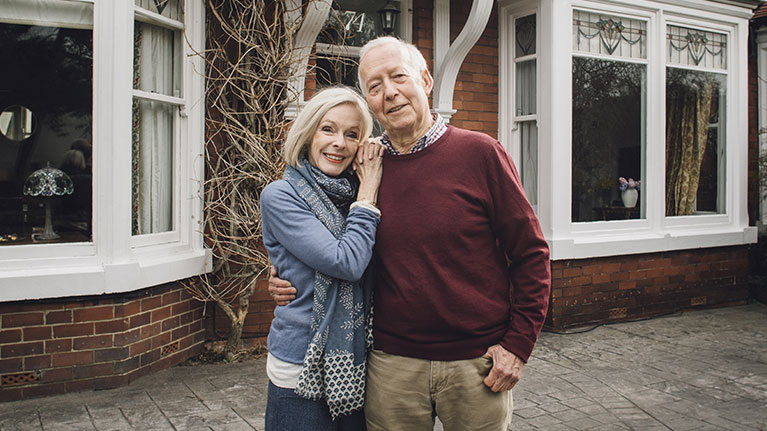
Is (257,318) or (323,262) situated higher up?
Answer: (323,262)

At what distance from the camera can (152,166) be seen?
185 inches

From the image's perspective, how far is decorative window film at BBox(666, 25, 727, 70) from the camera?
22.8ft

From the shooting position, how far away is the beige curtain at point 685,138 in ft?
23.1

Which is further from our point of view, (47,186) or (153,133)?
(153,133)

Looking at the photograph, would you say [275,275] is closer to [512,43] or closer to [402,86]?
[402,86]

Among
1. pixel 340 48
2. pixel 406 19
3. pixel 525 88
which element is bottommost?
pixel 525 88

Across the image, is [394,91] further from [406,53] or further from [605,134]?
[605,134]

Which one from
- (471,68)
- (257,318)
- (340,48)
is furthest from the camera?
(471,68)

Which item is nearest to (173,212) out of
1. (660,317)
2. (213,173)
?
(213,173)

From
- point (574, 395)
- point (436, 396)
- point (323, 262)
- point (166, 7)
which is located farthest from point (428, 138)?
point (166, 7)

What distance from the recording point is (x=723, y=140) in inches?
292

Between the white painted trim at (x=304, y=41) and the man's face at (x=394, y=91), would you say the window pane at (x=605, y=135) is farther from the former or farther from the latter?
the man's face at (x=394, y=91)

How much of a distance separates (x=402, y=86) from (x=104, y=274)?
113 inches

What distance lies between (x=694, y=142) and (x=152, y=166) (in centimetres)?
591
